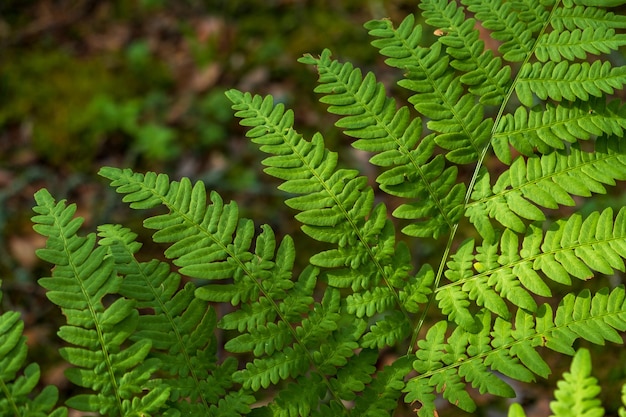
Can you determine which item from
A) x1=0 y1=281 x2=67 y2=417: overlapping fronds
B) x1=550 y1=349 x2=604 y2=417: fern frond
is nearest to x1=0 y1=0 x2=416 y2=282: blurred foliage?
x1=0 y1=281 x2=67 y2=417: overlapping fronds

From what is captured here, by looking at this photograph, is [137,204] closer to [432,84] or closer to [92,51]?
[432,84]

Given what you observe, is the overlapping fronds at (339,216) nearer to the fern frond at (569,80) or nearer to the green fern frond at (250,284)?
the green fern frond at (250,284)

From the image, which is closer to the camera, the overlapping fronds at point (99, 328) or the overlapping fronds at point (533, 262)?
the overlapping fronds at point (99, 328)

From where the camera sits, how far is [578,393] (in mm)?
1012

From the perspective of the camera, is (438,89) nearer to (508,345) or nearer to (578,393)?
(508,345)

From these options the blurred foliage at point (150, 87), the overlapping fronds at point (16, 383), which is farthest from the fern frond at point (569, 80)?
the blurred foliage at point (150, 87)

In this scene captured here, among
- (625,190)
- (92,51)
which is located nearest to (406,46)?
(625,190)

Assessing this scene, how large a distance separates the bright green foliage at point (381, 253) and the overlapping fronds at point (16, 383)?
9cm

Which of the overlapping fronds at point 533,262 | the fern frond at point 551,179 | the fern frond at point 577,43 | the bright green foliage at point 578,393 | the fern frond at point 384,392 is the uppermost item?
the fern frond at point 577,43

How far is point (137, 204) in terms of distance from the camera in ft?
4.56

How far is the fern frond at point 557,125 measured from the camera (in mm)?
1459

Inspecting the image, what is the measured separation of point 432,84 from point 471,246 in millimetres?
425

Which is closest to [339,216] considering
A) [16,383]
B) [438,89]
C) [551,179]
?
[438,89]

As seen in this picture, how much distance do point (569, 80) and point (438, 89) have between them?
321 millimetres
